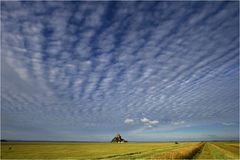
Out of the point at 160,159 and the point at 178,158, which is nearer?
the point at 160,159

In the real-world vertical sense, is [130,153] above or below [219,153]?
below

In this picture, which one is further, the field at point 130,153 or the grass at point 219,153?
the field at point 130,153

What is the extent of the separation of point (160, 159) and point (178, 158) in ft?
14.5

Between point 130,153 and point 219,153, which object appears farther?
point 130,153

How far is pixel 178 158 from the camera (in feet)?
83.5

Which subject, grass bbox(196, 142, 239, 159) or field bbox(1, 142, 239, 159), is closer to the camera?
grass bbox(196, 142, 239, 159)

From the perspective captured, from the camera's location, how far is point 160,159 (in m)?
22.5
